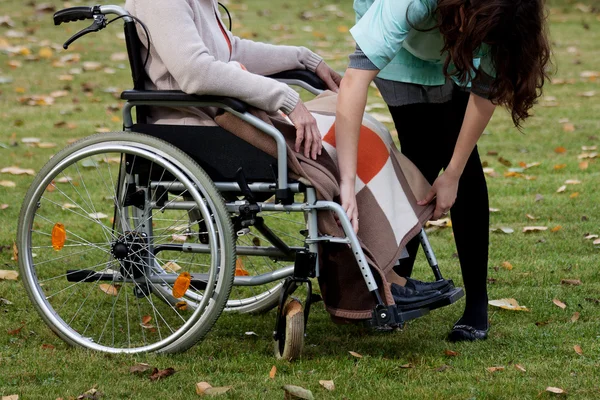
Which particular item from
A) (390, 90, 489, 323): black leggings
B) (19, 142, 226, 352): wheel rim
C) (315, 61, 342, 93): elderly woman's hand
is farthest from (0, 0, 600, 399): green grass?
(315, 61, 342, 93): elderly woman's hand

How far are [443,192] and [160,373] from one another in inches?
40.9

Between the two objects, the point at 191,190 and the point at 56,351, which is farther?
the point at 56,351

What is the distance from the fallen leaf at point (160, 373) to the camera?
2766 millimetres

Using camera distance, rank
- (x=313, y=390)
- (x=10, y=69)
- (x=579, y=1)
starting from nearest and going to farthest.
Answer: (x=313, y=390), (x=10, y=69), (x=579, y=1)

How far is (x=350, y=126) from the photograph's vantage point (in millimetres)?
2850

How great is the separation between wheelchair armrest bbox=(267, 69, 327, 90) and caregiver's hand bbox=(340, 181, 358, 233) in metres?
0.64

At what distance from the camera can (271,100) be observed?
2781 mm

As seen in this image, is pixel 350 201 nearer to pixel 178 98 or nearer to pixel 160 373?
pixel 178 98

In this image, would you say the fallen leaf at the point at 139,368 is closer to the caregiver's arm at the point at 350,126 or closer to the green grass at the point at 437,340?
the green grass at the point at 437,340

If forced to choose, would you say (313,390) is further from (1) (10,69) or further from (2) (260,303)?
(1) (10,69)

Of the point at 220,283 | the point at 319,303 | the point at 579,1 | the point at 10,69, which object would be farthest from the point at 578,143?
the point at 579,1

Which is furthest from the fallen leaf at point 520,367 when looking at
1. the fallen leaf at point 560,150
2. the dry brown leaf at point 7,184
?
the fallen leaf at point 560,150

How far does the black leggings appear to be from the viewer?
10.2 ft

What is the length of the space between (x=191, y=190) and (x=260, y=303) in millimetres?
919
